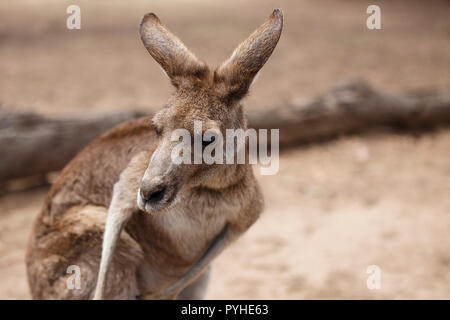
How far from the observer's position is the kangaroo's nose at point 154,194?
98.4 inches

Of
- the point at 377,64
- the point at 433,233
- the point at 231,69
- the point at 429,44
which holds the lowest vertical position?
the point at 433,233

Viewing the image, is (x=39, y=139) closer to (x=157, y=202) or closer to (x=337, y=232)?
(x=337, y=232)

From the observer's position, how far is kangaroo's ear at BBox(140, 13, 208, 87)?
2.78 meters

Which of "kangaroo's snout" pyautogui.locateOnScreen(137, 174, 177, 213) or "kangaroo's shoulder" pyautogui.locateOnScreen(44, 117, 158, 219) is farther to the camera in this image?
"kangaroo's shoulder" pyautogui.locateOnScreen(44, 117, 158, 219)

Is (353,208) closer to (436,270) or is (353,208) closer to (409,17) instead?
(436,270)

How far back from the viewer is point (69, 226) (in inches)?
128

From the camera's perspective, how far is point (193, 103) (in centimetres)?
267

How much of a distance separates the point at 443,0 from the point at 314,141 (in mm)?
11723

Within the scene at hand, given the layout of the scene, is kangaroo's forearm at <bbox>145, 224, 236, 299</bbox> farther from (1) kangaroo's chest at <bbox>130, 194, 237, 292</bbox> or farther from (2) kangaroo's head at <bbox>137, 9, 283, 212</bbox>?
(2) kangaroo's head at <bbox>137, 9, 283, 212</bbox>

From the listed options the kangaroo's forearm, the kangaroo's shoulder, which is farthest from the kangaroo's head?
the kangaroo's shoulder

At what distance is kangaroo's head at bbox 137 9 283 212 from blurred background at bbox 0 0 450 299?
27 cm

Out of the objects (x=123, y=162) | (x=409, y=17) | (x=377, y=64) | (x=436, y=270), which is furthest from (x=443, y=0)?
(x=123, y=162)

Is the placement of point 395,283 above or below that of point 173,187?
below

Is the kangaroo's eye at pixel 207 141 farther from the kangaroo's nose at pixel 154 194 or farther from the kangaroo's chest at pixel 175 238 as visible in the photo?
the kangaroo's chest at pixel 175 238
